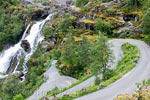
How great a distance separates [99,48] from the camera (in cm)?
1773

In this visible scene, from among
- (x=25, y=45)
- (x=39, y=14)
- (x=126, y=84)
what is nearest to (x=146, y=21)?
(x=126, y=84)

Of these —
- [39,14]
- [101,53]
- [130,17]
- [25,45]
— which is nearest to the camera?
[101,53]

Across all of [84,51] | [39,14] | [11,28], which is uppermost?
[39,14]

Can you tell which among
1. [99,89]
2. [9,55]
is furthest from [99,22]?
[9,55]

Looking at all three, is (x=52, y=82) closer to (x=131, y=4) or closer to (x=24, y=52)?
(x=24, y=52)

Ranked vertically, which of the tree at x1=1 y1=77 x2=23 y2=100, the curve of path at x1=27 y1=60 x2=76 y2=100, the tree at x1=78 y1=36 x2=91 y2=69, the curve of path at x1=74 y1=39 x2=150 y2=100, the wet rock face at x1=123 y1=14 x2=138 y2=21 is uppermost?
the wet rock face at x1=123 y1=14 x2=138 y2=21

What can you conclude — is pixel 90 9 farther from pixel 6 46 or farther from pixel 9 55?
pixel 6 46

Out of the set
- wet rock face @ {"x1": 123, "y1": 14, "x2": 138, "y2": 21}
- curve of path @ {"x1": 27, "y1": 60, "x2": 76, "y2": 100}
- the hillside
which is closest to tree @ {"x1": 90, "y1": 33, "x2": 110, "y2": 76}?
the hillside

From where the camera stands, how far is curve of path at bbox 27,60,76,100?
24.6 m

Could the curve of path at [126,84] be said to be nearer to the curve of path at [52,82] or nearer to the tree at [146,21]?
the curve of path at [52,82]

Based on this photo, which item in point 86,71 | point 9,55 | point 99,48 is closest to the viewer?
point 99,48

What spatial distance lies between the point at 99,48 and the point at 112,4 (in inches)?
1688

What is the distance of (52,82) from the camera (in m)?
28.0

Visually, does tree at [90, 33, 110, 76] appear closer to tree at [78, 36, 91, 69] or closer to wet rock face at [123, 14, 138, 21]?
tree at [78, 36, 91, 69]
